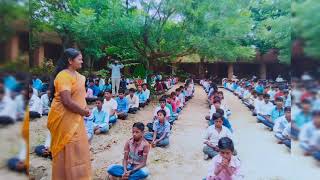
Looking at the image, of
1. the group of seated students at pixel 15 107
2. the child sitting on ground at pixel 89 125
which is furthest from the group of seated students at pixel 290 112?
the group of seated students at pixel 15 107

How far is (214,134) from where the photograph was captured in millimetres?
4168

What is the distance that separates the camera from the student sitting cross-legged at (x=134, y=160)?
4.14 meters

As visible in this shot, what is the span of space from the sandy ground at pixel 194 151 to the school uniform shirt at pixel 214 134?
62 millimetres

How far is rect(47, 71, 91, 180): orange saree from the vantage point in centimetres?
384

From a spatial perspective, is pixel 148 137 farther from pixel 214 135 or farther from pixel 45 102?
pixel 45 102

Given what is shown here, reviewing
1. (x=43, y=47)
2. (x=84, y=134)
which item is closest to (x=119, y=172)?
(x=84, y=134)

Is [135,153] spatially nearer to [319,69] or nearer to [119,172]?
[119,172]

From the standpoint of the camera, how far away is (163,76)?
4297 millimetres

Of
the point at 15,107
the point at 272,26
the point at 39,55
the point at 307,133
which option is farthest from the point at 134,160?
the point at 272,26

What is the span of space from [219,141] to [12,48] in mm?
1775

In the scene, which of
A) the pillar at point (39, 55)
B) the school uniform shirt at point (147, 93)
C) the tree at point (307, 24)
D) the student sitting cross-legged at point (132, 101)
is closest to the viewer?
the tree at point (307, 24)

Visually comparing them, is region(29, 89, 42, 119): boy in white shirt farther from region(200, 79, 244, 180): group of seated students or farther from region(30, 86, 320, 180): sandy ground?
region(200, 79, 244, 180): group of seated students

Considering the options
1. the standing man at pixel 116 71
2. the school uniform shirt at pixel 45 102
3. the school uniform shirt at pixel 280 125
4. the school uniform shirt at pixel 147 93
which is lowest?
the school uniform shirt at pixel 280 125

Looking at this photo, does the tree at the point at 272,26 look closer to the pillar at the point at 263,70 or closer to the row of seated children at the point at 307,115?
the pillar at the point at 263,70
